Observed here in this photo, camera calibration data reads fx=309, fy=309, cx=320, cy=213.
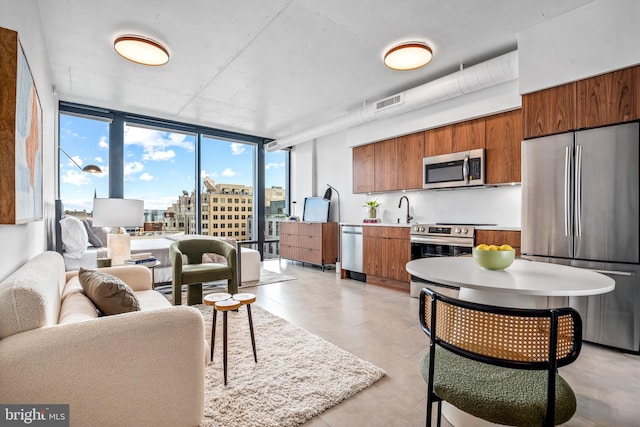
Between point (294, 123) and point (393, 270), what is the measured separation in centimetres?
357

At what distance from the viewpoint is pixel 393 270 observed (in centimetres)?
455

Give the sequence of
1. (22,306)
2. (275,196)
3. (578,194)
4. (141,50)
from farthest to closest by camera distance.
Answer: (275,196), (141,50), (578,194), (22,306)

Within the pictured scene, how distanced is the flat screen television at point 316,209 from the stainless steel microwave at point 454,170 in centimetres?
248

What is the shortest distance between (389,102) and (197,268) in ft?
11.1

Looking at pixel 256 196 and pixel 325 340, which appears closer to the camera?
pixel 325 340

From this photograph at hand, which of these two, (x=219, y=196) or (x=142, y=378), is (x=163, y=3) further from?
(x=219, y=196)

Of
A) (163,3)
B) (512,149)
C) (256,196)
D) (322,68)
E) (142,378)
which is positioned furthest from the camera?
(256,196)

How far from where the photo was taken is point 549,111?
9.54 ft

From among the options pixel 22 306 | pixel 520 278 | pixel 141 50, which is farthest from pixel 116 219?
pixel 520 278

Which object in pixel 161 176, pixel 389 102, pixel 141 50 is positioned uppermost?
pixel 141 50

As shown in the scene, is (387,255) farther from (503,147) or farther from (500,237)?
(503,147)

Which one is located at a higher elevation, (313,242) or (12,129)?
(12,129)

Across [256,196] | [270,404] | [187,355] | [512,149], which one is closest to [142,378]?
[187,355]

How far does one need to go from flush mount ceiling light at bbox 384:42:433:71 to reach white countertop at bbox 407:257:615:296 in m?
2.37
